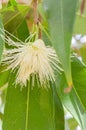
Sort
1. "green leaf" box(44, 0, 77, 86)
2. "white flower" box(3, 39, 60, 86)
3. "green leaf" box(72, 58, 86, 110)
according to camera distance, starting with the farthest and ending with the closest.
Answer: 1. "green leaf" box(72, 58, 86, 110)
2. "white flower" box(3, 39, 60, 86)
3. "green leaf" box(44, 0, 77, 86)

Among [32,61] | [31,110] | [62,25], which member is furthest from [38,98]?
[62,25]

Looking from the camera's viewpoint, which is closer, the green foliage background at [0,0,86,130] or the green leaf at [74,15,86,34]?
the green foliage background at [0,0,86,130]

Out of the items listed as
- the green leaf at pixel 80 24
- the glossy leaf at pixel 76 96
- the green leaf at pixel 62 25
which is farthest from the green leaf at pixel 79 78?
the green leaf at pixel 62 25

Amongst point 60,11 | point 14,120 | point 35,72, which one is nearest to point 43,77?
point 35,72

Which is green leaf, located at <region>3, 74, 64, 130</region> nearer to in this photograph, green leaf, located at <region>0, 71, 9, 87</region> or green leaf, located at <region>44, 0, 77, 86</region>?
green leaf, located at <region>0, 71, 9, 87</region>

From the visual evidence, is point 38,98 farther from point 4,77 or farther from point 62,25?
point 62,25

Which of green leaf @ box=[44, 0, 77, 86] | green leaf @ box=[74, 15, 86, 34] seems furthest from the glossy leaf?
green leaf @ box=[44, 0, 77, 86]
